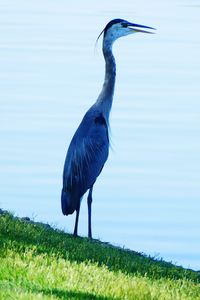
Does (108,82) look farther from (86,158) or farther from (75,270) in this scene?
(75,270)

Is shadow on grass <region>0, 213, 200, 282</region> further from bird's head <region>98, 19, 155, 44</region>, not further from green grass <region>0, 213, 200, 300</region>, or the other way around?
bird's head <region>98, 19, 155, 44</region>

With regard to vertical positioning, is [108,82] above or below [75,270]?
above

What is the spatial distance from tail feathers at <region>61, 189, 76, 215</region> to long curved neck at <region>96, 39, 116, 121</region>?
1.35 meters

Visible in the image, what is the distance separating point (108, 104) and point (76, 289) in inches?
252

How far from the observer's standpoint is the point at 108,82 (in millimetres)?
15930

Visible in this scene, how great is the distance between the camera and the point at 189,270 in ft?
44.9

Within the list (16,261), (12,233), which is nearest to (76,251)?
(12,233)

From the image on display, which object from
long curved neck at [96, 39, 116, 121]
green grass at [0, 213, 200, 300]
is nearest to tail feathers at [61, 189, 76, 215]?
green grass at [0, 213, 200, 300]

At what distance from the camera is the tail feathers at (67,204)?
14.6 meters

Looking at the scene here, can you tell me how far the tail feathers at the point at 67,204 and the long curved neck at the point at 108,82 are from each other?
135 cm

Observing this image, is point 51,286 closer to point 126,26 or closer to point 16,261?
point 16,261

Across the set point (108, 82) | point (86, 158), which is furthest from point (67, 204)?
point (108, 82)

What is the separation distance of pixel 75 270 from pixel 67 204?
4.40 m

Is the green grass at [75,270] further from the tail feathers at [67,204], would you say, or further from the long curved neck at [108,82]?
the long curved neck at [108,82]
